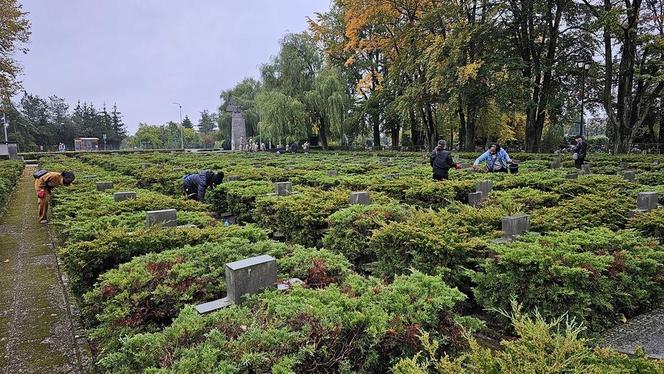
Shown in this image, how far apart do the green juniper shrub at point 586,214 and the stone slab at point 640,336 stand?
4.10 feet

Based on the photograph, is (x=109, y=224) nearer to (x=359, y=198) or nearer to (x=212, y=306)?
(x=212, y=306)

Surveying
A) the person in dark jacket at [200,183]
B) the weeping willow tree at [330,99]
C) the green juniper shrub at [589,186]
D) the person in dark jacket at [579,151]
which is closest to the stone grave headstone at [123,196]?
the person in dark jacket at [200,183]

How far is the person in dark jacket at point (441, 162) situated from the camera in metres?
8.51

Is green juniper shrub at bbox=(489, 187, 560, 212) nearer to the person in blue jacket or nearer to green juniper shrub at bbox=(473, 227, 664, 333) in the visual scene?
green juniper shrub at bbox=(473, 227, 664, 333)

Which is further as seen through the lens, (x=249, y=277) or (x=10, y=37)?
(x=10, y=37)

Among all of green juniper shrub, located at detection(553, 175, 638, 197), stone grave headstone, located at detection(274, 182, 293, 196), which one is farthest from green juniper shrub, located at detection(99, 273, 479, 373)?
green juniper shrub, located at detection(553, 175, 638, 197)

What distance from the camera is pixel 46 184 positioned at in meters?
8.28

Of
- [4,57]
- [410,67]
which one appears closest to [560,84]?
[410,67]

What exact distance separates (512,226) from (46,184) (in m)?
8.74

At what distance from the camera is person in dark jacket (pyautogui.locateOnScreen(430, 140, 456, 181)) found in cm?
851

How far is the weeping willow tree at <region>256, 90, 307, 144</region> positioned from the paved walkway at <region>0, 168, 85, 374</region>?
25307 mm

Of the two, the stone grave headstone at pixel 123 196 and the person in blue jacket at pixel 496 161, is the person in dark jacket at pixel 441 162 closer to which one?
the person in blue jacket at pixel 496 161

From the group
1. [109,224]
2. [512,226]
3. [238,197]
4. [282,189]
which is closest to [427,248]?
[512,226]

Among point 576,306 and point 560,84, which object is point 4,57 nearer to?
point 576,306
